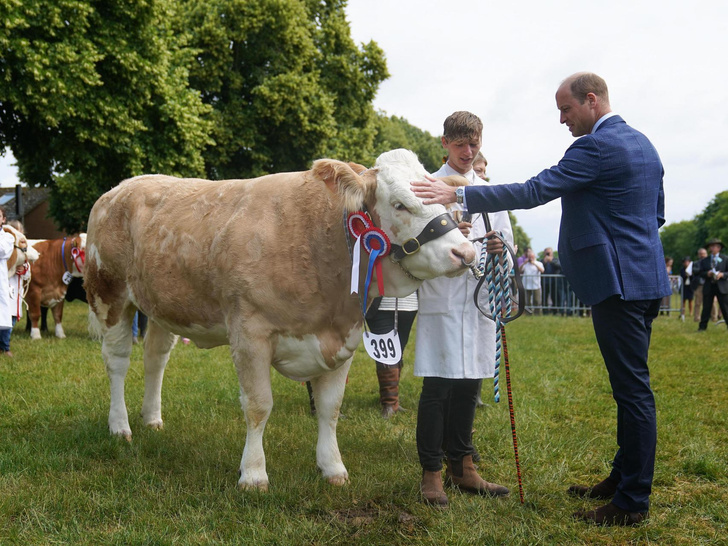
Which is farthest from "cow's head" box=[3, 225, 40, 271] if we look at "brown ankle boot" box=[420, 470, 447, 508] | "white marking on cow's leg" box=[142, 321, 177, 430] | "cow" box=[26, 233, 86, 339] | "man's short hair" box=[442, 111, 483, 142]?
"brown ankle boot" box=[420, 470, 447, 508]

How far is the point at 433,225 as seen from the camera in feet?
12.1

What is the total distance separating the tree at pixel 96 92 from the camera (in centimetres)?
1373

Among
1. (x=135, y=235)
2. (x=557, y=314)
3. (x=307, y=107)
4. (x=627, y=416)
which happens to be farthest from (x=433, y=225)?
(x=307, y=107)

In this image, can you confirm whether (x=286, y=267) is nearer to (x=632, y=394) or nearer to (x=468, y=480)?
(x=468, y=480)

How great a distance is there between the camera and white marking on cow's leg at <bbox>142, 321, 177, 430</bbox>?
18.4 feet

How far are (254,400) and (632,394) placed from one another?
2.31m

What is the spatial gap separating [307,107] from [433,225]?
64.4 feet

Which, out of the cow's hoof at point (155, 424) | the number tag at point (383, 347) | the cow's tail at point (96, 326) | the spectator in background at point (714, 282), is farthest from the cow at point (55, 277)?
the spectator in background at point (714, 282)

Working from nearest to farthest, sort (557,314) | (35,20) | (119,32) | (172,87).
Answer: (35,20), (119,32), (172,87), (557,314)

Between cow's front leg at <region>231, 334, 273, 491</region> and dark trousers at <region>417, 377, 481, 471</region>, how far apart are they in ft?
3.33

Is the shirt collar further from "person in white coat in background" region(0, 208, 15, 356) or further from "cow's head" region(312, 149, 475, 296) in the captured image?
"person in white coat in background" region(0, 208, 15, 356)

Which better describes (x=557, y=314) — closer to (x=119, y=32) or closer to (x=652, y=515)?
(x=119, y=32)

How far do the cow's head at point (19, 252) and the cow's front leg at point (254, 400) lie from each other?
7.17 m

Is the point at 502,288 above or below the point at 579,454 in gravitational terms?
above
